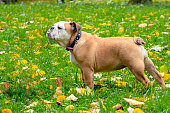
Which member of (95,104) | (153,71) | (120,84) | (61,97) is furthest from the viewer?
(120,84)

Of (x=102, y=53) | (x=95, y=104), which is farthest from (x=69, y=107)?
(x=102, y=53)

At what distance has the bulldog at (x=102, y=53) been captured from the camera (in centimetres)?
356

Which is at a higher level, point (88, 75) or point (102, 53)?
point (102, 53)

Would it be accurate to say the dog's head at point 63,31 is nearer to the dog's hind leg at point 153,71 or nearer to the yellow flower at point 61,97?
the yellow flower at point 61,97

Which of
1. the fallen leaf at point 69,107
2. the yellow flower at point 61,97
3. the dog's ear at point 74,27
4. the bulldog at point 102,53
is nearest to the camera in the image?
the fallen leaf at point 69,107

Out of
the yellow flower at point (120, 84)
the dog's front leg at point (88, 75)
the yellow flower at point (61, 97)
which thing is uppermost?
the dog's front leg at point (88, 75)

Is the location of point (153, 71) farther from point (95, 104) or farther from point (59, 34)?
point (59, 34)

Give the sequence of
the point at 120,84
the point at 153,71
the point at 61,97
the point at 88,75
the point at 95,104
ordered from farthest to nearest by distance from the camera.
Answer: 1. the point at 120,84
2. the point at 153,71
3. the point at 88,75
4. the point at 61,97
5. the point at 95,104

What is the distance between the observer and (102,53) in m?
3.74

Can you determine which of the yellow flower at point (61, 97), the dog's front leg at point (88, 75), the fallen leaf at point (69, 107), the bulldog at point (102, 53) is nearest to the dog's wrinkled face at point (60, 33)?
the bulldog at point (102, 53)

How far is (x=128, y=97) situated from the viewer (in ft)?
10.8

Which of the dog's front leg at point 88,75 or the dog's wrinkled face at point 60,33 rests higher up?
the dog's wrinkled face at point 60,33

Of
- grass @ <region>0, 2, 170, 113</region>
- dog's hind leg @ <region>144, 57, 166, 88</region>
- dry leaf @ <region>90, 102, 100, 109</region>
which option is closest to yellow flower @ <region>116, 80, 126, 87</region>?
grass @ <region>0, 2, 170, 113</region>

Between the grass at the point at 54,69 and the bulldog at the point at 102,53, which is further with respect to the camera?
the bulldog at the point at 102,53
